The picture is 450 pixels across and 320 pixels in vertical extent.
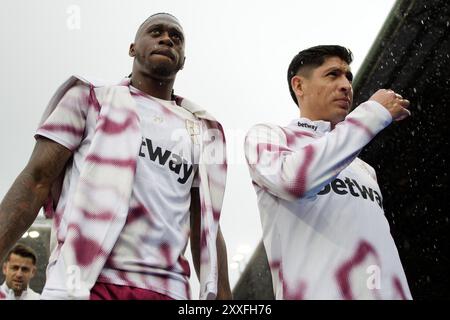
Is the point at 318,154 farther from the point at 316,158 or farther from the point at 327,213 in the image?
the point at 327,213

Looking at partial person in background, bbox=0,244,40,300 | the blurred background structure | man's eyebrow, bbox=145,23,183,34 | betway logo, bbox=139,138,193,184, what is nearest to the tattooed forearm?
betway logo, bbox=139,138,193,184

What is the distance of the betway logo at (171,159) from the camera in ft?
9.30

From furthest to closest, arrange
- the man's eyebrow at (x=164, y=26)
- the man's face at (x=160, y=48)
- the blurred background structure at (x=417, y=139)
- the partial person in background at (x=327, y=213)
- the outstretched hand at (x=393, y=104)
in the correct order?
the blurred background structure at (x=417, y=139) → the man's eyebrow at (x=164, y=26) → the man's face at (x=160, y=48) → the outstretched hand at (x=393, y=104) → the partial person in background at (x=327, y=213)

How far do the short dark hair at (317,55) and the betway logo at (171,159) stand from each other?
3.55 feet

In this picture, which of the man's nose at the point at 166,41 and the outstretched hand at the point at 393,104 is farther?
the man's nose at the point at 166,41

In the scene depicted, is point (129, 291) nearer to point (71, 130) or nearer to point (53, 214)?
point (53, 214)

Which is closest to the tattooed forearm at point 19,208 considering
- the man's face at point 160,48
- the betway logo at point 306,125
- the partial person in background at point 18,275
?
the man's face at point 160,48

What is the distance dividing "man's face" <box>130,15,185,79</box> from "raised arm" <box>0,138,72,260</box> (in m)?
0.64

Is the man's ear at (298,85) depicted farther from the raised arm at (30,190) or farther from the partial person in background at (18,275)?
the partial person in background at (18,275)

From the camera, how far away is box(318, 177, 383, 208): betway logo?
2.98m

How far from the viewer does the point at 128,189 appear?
264cm

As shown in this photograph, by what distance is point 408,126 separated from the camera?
9.10 metres

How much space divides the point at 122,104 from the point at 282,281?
1.03 metres

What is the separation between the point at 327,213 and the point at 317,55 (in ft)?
3.58
